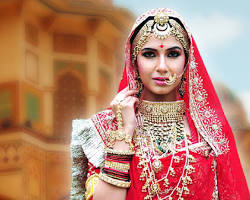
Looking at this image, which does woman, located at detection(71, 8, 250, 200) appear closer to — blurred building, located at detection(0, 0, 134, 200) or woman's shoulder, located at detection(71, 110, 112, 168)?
woman's shoulder, located at detection(71, 110, 112, 168)

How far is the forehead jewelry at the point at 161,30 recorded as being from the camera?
6.29 feet

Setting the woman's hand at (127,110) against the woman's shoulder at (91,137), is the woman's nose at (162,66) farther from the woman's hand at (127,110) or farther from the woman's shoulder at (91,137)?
the woman's shoulder at (91,137)

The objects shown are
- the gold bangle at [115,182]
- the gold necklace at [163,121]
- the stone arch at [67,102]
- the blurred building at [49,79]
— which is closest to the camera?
the gold bangle at [115,182]

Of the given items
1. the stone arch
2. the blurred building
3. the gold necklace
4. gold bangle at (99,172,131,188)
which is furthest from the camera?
the stone arch

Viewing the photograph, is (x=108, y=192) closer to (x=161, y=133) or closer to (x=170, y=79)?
(x=161, y=133)

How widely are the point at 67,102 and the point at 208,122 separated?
10.3 feet

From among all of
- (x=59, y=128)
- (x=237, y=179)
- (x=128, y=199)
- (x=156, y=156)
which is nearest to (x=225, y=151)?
(x=237, y=179)

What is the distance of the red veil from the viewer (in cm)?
194

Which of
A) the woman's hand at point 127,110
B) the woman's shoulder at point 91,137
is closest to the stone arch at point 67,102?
the woman's shoulder at point 91,137

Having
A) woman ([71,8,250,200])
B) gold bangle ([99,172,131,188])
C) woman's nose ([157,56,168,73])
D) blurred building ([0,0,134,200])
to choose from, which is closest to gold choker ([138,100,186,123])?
woman ([71,8,250,200])

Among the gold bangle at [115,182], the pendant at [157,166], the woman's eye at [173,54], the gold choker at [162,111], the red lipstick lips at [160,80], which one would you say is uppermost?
the woman's eye at [173,54]

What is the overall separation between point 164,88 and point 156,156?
0.22 metres

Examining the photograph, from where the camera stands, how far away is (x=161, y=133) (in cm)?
195

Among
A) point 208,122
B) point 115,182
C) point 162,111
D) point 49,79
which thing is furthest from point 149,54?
point 49,79
